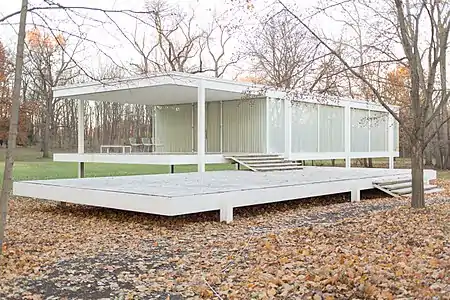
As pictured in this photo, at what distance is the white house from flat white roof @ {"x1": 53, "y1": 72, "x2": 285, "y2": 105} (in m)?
0.03

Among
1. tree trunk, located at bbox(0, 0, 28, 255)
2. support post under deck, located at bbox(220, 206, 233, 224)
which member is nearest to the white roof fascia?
support post under deck, located at bbox(220, 206, 233, 224)

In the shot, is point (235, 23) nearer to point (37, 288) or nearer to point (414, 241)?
point (414, 241)

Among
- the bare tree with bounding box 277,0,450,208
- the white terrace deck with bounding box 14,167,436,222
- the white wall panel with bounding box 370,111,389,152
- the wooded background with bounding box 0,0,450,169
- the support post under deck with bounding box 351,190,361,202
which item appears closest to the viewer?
the white terrace deck with bounding box 14,167,436,222

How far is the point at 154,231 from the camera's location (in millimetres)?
8164

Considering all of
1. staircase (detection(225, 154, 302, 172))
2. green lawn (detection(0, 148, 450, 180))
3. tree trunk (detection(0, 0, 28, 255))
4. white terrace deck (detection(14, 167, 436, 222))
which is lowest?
green lawn (detection(0, 148, 450, 180))

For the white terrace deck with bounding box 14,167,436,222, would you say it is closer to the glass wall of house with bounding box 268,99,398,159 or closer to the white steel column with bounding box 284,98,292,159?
the white steel column with bounding box 284,98,292,159

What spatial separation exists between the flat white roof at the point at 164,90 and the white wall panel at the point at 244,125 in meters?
0.46

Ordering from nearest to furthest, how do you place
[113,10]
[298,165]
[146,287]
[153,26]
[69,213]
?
[146,287] < [113,10] < [153,26] < [69,213] < [298,165]

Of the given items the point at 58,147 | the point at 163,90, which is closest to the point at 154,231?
the point at 163,90

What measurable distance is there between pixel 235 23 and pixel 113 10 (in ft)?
12.2

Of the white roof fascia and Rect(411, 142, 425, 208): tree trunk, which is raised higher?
the white roof fascia

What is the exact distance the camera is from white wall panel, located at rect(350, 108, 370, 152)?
21.1 meters

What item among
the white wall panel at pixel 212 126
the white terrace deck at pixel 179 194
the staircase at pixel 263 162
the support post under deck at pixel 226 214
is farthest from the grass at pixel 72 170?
the support post under deck at pixel 226 214

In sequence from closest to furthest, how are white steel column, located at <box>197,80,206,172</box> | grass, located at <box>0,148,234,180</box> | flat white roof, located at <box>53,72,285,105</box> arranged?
flat white roof, located at <box>53,72,285,105</box>, white steel column, located at <box>197,80,206,172</box>, grass, located at <box>0,148,234,180</box>
